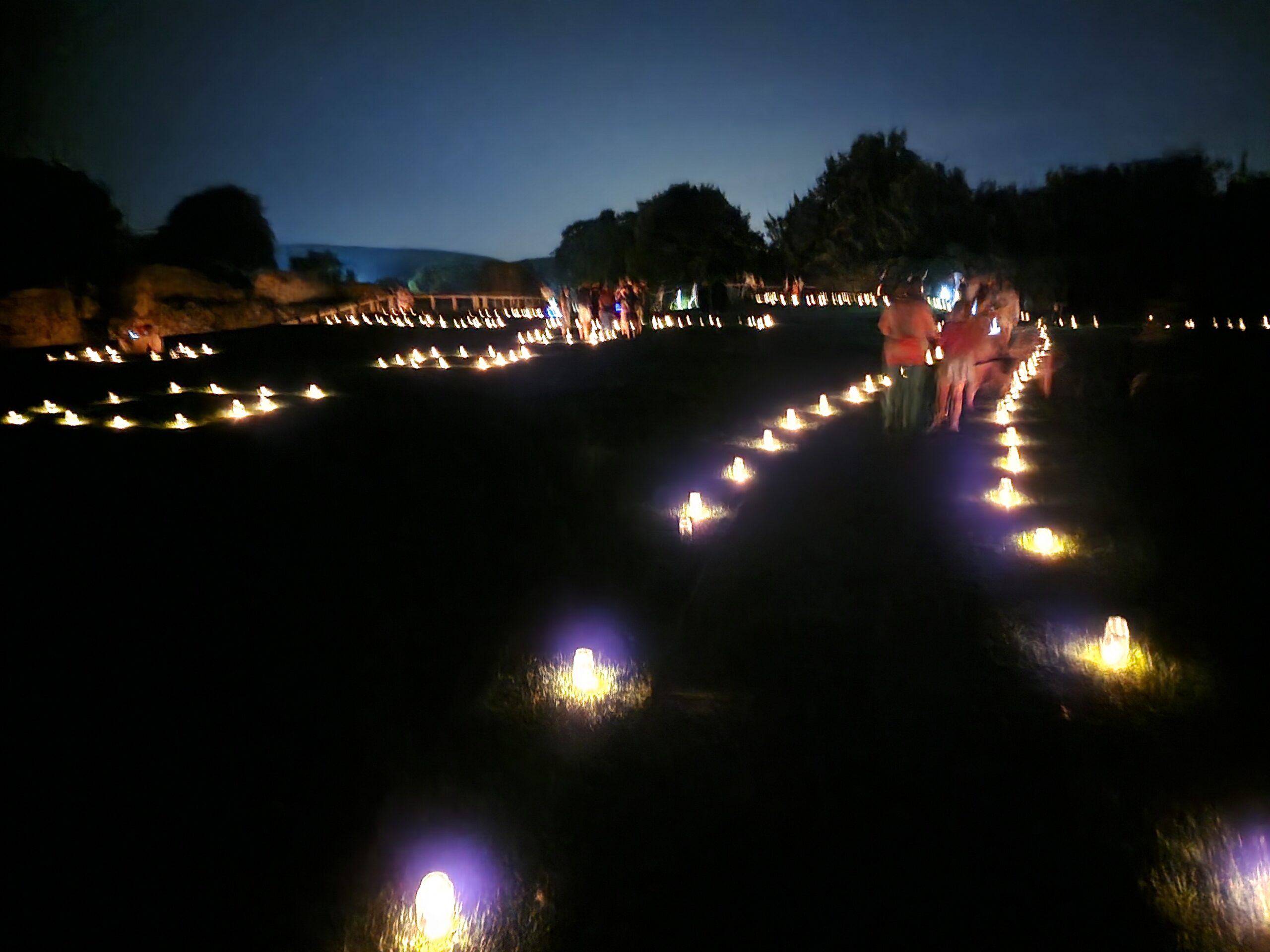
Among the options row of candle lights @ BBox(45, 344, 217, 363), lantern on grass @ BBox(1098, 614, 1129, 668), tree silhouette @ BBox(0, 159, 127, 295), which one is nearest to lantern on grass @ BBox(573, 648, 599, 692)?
lantern on grass @ BBox(1098, 614, 1129, 668)

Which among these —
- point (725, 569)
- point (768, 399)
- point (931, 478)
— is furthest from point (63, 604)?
point (768, 399)

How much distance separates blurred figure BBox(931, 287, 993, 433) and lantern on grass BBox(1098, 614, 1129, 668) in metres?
7.10

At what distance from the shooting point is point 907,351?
1045 cm

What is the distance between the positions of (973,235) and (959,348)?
40172mm

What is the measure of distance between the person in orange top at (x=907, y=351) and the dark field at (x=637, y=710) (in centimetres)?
145

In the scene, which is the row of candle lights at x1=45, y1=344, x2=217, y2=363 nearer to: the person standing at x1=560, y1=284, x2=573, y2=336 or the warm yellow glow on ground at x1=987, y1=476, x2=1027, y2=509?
the person standing at x1=560, y1=284, x2=573, y2=336

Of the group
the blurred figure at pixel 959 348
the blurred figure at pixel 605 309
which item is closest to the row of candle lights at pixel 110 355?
the blurred figure at pixel 605 309

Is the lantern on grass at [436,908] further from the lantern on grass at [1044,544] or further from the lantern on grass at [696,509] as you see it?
the lantern on grass at [1044,544]

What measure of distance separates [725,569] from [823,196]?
2411 inches

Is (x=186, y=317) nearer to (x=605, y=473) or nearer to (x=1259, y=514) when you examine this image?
(x=605, y=473)

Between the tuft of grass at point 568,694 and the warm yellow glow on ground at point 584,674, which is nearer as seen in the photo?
the tuft of grass at point 568,694

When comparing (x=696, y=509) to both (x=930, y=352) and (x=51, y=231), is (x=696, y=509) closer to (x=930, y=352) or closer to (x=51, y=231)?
(x=930, y=352)

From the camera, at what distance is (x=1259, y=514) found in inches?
289

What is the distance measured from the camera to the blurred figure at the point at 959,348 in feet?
36.1
